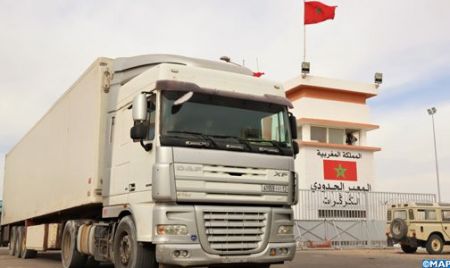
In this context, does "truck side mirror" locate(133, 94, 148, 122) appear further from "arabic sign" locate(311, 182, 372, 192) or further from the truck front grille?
"arabic sign" locate(311, 182, 372, 192)

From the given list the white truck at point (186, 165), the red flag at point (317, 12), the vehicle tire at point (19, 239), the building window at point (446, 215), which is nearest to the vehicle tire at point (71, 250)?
the white truck at point (186, 165)

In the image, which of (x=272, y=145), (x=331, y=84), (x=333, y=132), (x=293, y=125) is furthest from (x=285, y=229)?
(x=333, y=132)

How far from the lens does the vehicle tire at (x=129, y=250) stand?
772 cm

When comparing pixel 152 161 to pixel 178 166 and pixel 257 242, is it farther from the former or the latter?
pixel 257 242

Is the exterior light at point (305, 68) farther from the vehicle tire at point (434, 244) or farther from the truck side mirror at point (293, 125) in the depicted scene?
the truck side mirror at point (293, 125)

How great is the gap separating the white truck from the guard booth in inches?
725

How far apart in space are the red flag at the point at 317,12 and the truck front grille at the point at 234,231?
24328 mm

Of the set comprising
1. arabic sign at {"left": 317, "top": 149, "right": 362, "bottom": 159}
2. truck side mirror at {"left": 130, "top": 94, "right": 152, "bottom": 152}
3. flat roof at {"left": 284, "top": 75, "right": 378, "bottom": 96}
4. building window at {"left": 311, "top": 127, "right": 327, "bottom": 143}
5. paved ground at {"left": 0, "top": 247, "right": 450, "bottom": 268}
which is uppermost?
flat roof at {"left": 284, "top": 75, "right": 378, "bottom": 96}

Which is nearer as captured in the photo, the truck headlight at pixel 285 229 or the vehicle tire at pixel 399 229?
the truck headlight at pixel 285 229

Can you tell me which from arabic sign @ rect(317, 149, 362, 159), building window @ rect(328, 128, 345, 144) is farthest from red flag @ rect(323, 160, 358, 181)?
building window @ rect(328, 128, 345, 144)

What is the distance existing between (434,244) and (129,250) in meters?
16.2

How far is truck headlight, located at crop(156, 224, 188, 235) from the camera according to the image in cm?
725

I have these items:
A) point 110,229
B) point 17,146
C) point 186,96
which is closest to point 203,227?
point 186,96

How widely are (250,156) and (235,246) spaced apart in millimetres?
1382
